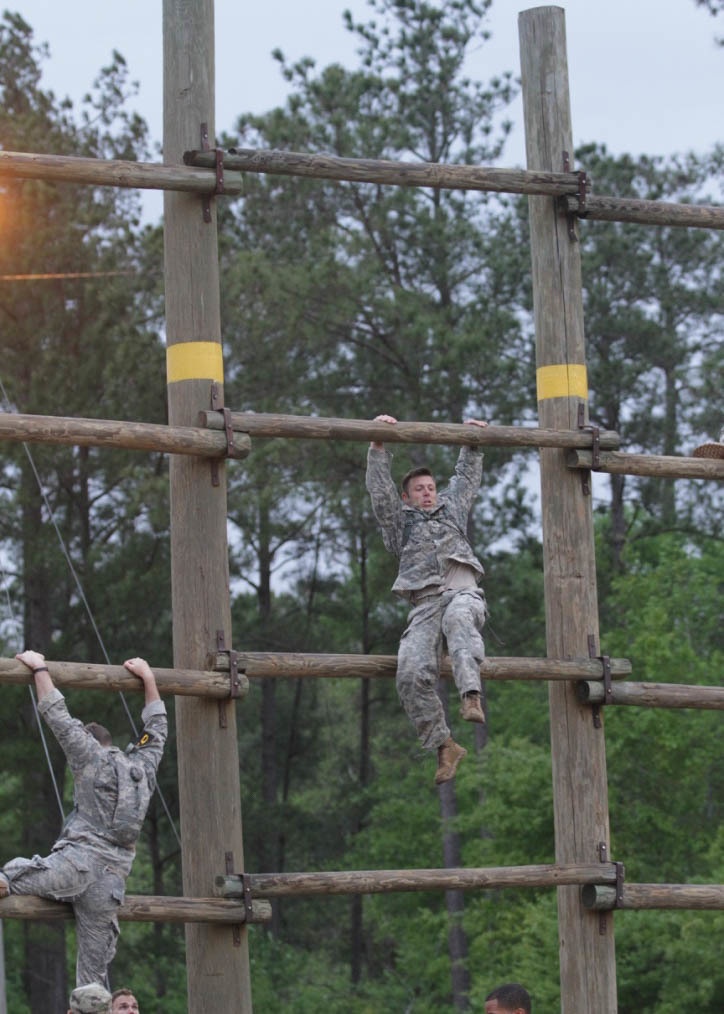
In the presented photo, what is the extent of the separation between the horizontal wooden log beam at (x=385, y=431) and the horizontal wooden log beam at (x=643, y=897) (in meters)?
1.83

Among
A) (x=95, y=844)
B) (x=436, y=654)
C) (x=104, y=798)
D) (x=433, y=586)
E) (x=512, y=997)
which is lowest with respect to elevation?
(x=512, y=997)

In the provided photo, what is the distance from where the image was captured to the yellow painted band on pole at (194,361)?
7.82m

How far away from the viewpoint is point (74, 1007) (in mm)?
6312

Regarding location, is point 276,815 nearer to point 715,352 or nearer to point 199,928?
point 715,352

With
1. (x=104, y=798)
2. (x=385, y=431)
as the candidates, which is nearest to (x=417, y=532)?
(x=385, y=431)

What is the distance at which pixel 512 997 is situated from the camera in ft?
21.5

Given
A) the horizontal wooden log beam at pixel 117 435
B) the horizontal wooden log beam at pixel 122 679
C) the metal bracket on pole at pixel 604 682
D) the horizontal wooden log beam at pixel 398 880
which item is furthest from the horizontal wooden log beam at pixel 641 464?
the horizontal wooden log beam at pixel 122 679

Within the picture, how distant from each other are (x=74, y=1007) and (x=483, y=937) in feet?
54.4

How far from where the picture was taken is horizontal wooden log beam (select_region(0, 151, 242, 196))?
7.50 m

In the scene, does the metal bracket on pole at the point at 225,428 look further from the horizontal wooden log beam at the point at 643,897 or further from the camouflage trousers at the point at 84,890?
the horizontal wooden log beam at the point at 643,897

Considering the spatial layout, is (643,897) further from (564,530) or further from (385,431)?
(385,431)

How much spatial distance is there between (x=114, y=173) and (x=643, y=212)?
2.36m

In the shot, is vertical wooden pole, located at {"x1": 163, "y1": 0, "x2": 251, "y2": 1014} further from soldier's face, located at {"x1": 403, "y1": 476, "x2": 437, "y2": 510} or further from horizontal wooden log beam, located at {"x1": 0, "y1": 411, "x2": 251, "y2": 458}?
soldier's face, located at {"x1": 403, "y1": 476, "x2": 437, "y2": 510}

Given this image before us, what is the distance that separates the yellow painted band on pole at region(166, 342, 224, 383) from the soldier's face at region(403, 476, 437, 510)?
3.19 ft
